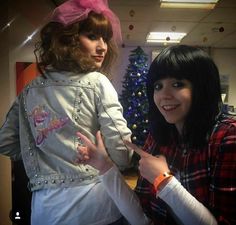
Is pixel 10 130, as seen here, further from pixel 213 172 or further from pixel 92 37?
pixel 213 172

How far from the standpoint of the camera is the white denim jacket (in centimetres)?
96

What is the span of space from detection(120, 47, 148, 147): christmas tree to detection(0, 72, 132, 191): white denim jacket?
2704 mm

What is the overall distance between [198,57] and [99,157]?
0.47 metres

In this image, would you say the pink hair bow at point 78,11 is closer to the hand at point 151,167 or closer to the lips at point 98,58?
the lips at point 98,58

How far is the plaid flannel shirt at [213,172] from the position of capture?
81 centimetres

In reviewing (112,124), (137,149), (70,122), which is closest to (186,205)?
(137,149)

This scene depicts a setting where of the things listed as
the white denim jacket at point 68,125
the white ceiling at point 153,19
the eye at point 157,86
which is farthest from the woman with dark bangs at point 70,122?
the white ceiling at point 153,19

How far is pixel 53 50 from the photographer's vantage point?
3.45 ft

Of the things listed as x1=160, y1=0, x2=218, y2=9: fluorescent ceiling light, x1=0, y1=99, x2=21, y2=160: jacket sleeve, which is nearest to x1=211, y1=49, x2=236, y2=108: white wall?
x1=160, y1=0, x2=218, y2=9: fluorescent ceiling light

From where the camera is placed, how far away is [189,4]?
11.8 ft

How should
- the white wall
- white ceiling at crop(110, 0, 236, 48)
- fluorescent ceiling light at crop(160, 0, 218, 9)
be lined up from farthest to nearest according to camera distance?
the white wall
white ceiling at crop(110, 0, 236, 48)
fluorescent ceiling light at crop(160, 0, 218, 9)

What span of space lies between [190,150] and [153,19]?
367 cm

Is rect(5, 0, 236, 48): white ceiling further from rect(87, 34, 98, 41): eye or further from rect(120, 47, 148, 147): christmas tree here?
rect(87, 34, 98, 41): eye

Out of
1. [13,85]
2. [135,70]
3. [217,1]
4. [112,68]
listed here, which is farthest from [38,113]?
[217,1]
